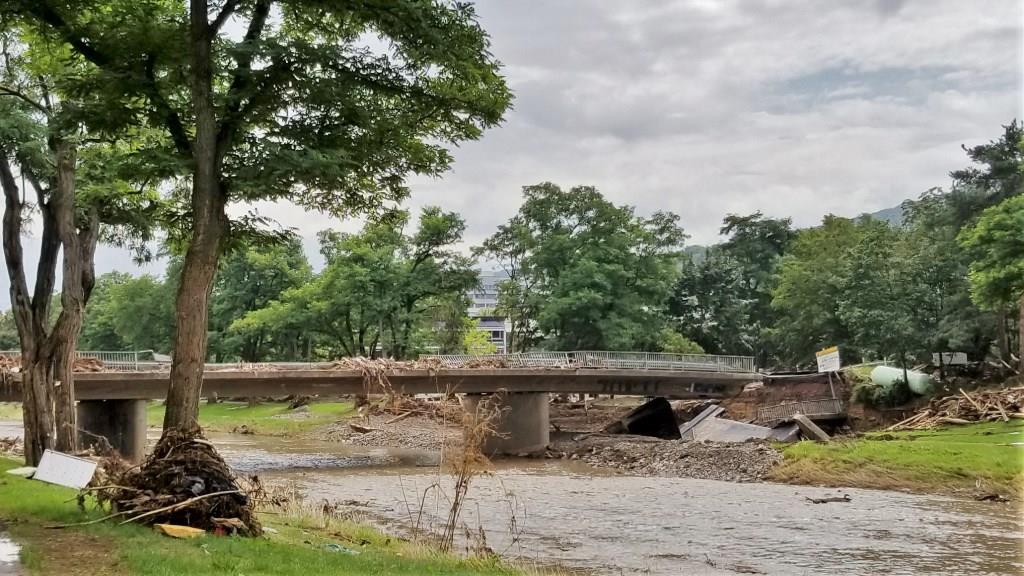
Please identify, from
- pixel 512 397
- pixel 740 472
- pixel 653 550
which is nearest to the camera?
pixel 653 550

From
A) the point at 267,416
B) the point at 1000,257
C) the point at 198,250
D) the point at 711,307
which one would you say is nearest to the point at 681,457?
the point at 1000,257

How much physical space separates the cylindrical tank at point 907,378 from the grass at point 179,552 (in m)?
33.4

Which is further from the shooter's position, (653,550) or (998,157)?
(998,157)

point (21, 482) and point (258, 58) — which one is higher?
point (258, 58)

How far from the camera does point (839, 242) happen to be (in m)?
62.7

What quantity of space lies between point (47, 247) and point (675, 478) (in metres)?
22.3

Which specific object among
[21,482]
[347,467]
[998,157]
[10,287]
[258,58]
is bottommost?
[347,467]

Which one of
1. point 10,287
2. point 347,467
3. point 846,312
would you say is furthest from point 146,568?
point 846,312

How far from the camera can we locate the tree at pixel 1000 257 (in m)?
34.4

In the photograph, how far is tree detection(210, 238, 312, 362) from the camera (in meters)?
67.6

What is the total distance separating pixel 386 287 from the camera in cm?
5547

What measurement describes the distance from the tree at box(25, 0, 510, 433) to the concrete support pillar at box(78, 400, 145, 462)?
24921 millimetres

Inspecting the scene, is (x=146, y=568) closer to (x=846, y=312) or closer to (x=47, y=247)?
(x=47, y=247)

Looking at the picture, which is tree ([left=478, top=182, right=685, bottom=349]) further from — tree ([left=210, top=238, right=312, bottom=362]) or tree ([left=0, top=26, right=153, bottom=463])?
tree ([left=0, top=26, right=153, bottom=463])
